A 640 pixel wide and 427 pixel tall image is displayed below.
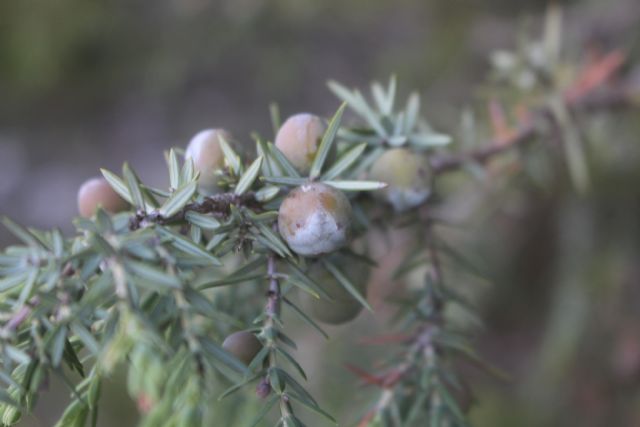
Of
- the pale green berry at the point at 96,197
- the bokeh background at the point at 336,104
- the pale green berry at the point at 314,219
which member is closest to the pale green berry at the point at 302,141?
the pale green berry at the point at 314,219

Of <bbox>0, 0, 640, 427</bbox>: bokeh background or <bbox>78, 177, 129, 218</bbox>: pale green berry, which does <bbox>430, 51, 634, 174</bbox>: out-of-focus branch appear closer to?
<bbox>0, 0, 640, 427</bbox>: bokeh background

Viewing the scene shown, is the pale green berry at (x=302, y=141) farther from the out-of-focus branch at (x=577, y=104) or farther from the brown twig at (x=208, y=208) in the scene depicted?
the out-of-focus branch at (x=577, y=104)

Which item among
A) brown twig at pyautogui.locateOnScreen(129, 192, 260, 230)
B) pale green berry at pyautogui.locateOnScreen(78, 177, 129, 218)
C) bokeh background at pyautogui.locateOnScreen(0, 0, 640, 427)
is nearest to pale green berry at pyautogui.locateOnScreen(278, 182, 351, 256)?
brown twig at pyautogui.locateOnScreen(129, 192, 260, 230)

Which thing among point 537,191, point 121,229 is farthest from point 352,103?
point 537,191

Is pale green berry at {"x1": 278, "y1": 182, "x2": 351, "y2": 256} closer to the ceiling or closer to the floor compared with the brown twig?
closer to the floor

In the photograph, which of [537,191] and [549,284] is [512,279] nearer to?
[549,284]

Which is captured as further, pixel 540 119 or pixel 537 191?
pixel 537 191

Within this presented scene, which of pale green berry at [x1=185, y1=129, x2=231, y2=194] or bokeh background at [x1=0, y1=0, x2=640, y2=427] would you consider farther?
bokeh background at [x1=0, y1=0, x2=640, y2=427]

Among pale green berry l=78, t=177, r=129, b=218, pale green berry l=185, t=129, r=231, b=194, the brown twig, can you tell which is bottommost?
the brown twig
